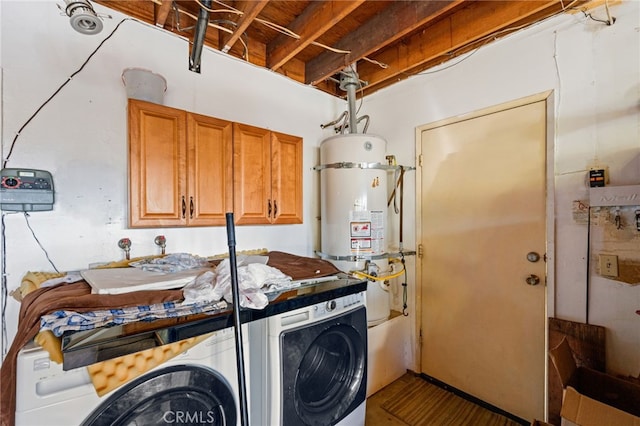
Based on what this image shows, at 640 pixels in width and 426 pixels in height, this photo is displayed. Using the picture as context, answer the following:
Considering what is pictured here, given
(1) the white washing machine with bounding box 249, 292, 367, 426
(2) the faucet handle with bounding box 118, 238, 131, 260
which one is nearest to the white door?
(1) the white washing machine with bounding box 249, 292, 367, 426

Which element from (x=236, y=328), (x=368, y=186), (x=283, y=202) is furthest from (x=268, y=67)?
(x=236, y=328)

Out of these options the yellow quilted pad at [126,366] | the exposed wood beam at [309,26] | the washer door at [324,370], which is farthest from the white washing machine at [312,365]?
the exposed wood beam at [309,26]

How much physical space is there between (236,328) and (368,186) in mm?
1460

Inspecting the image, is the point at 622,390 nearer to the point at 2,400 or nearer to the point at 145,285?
the point at 145,285

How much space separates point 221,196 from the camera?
1.89 meters

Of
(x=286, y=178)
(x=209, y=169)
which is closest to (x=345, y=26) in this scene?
(x=286, y=178)

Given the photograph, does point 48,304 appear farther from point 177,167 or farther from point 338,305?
point 338,305

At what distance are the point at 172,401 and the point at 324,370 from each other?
28.3 inches

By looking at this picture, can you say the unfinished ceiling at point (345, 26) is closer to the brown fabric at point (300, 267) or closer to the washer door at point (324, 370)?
the brown fabric at point (300, 267)

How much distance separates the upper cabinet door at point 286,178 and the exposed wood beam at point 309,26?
1.96ft

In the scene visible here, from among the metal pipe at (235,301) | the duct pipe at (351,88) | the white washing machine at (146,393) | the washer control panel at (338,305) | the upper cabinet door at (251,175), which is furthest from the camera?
the duct pipe at (351,88)

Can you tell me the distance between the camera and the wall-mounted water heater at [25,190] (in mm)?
1338

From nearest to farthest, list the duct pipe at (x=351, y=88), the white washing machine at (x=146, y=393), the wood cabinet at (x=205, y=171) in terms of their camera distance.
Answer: the white washing machine at (x=146, y=393), the wood cabinet at (x=205, y=171), the duct pipe at (x=351, y=88)

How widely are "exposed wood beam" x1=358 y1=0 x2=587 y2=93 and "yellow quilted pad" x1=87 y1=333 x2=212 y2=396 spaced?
2366 mm
